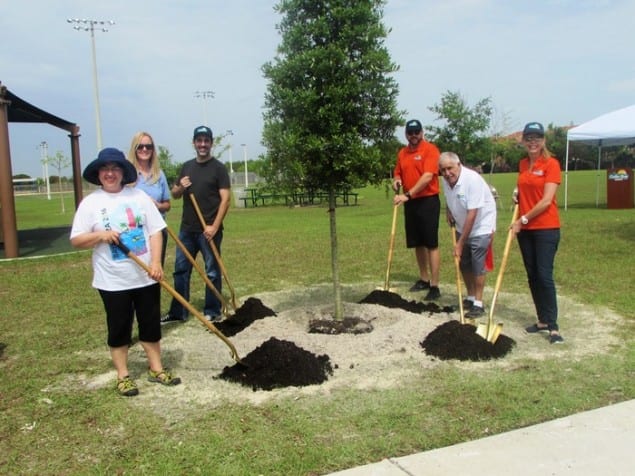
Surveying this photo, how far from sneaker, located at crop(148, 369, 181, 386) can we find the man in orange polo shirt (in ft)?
11.1

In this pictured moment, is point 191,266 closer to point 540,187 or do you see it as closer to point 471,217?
point 471,217

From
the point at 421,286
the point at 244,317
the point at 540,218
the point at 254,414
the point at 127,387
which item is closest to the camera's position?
the point at 254,414

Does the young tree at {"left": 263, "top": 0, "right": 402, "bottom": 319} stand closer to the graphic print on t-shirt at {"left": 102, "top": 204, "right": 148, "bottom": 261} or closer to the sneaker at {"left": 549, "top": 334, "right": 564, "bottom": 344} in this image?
the graphic print on t-shirt at {"left": 102, "top": 204, "right": 148, "bottom": 261}

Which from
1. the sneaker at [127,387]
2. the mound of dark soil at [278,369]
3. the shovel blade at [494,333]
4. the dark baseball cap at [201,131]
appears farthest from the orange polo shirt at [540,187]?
the sneaker at [127,387]

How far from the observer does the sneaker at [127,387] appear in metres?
4.27

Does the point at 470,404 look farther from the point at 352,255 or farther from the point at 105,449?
the point at 352,255

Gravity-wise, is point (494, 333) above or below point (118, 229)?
below

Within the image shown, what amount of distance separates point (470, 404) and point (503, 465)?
A: 0.87 metres

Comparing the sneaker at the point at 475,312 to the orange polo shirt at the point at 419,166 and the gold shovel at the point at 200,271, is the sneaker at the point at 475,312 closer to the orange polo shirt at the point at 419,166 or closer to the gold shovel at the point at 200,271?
the orange polo shirt at the point at 419,166

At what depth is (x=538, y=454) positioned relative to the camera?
3.16 metres

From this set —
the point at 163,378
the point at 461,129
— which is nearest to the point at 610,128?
the point at 461,129

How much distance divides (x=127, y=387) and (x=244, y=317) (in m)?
2.02

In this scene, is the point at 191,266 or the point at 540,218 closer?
the point at 540,218

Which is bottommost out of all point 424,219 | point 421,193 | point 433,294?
point 433,294
